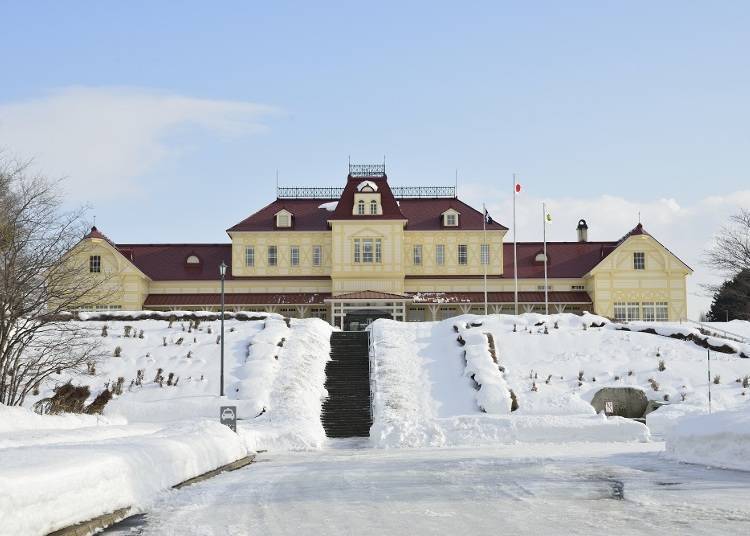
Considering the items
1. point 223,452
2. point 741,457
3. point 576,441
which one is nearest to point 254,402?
point 576,441

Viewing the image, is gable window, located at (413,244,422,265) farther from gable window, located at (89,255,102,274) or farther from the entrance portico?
gable window, located at (89,255,102,274)

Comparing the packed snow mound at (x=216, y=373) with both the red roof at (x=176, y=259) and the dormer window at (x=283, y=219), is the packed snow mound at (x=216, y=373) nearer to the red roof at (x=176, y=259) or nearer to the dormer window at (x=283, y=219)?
the red roof at (x=176, y=259)

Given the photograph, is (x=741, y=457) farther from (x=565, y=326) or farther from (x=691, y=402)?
(x=565, y=326)

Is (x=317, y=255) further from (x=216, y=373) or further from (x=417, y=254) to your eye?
(x=216, y=373)

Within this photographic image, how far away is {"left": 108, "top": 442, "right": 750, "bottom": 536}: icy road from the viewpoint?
9508mm

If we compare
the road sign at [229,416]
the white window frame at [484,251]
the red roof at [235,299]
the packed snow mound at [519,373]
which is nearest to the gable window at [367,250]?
the red roof at [235,299]

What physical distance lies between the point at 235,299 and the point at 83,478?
49843 mm

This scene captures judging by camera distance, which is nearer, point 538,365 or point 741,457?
point 741,457

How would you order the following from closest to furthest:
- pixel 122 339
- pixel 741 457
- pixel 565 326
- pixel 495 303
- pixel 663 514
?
pixel 663 514 < pixel 741 457 < pixel 122 339 < pixel 565 326 < pixel 495 303

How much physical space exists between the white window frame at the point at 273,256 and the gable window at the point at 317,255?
2.51 metres

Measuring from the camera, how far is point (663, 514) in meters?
10.2

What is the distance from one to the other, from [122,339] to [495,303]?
27.6m

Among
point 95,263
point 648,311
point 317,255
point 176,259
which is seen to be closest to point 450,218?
point 317,255

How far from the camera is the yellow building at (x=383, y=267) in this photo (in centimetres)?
5875
